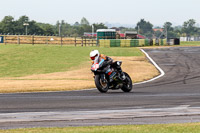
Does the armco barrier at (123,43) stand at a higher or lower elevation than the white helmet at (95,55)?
higher

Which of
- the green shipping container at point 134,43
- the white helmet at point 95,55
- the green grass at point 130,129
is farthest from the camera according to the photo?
the green shipping container at point 134,43

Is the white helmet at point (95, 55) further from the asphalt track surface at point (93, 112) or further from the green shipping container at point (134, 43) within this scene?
the green shipping container at point (134, 43)

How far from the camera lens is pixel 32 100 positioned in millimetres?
12750

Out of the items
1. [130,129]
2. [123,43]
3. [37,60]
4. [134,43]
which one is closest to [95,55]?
[130,129]

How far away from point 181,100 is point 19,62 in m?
31.9

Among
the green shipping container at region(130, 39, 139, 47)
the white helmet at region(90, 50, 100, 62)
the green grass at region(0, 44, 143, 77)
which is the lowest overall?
the green grass at region(0, 44, 143, 77)

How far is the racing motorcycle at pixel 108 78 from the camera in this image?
1532 centimetres

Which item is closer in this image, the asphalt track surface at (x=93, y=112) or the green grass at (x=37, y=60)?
the asphalt track surface at (x=93, y=112)

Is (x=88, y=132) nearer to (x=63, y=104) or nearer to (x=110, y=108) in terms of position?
(x=110, y=108)

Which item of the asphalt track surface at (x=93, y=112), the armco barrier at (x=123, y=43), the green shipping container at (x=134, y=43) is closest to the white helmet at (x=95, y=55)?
the asphalt track surface at (x=93, y=112)

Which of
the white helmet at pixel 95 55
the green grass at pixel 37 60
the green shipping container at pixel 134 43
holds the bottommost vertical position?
the green grass at pixel 37 60

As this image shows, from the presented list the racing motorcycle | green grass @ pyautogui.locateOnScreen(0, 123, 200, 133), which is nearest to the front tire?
the racing motorcycle

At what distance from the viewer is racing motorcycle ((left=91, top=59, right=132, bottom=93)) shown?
1532 centimetres

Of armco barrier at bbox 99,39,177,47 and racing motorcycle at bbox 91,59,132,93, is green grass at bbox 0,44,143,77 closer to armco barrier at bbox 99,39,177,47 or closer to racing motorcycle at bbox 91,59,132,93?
racing motorcycle at bbox 91,59,132,93
